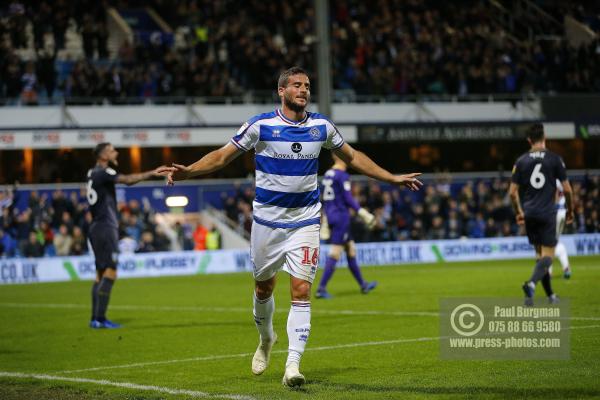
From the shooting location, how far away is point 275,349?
11461 mm

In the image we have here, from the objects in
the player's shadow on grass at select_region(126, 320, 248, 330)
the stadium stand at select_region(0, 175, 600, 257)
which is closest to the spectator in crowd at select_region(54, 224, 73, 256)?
the stadium stand at select_region(0, 175, 600, 257)

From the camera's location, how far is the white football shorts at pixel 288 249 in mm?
8875

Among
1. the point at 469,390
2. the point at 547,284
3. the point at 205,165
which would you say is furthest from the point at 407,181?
the point at 547,284

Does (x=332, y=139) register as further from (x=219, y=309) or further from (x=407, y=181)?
(x=219, y=309)

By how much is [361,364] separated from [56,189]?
24.0 metres

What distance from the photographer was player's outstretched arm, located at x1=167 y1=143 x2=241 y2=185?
8.62 meters

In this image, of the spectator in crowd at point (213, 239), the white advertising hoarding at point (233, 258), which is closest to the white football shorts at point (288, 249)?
the white advertising hoarding at point (233, 258)

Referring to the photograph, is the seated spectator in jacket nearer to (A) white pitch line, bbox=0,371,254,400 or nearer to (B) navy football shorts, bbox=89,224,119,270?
(B) navy football shorts, bbox=89,224,119,270

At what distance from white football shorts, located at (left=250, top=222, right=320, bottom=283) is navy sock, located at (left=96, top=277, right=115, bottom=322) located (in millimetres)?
6364

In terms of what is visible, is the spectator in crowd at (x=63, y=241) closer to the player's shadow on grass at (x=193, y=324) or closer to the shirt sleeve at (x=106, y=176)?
the player's shadow on grass at (x=193, y=324)

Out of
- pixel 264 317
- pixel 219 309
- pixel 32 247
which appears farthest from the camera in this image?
pixel 32 247

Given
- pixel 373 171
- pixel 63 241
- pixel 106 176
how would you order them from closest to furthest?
pixel 373 171 → pixel 106 176 → pixel 63 241

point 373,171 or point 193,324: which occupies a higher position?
point 373,171

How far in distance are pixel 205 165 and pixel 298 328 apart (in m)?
1.57
